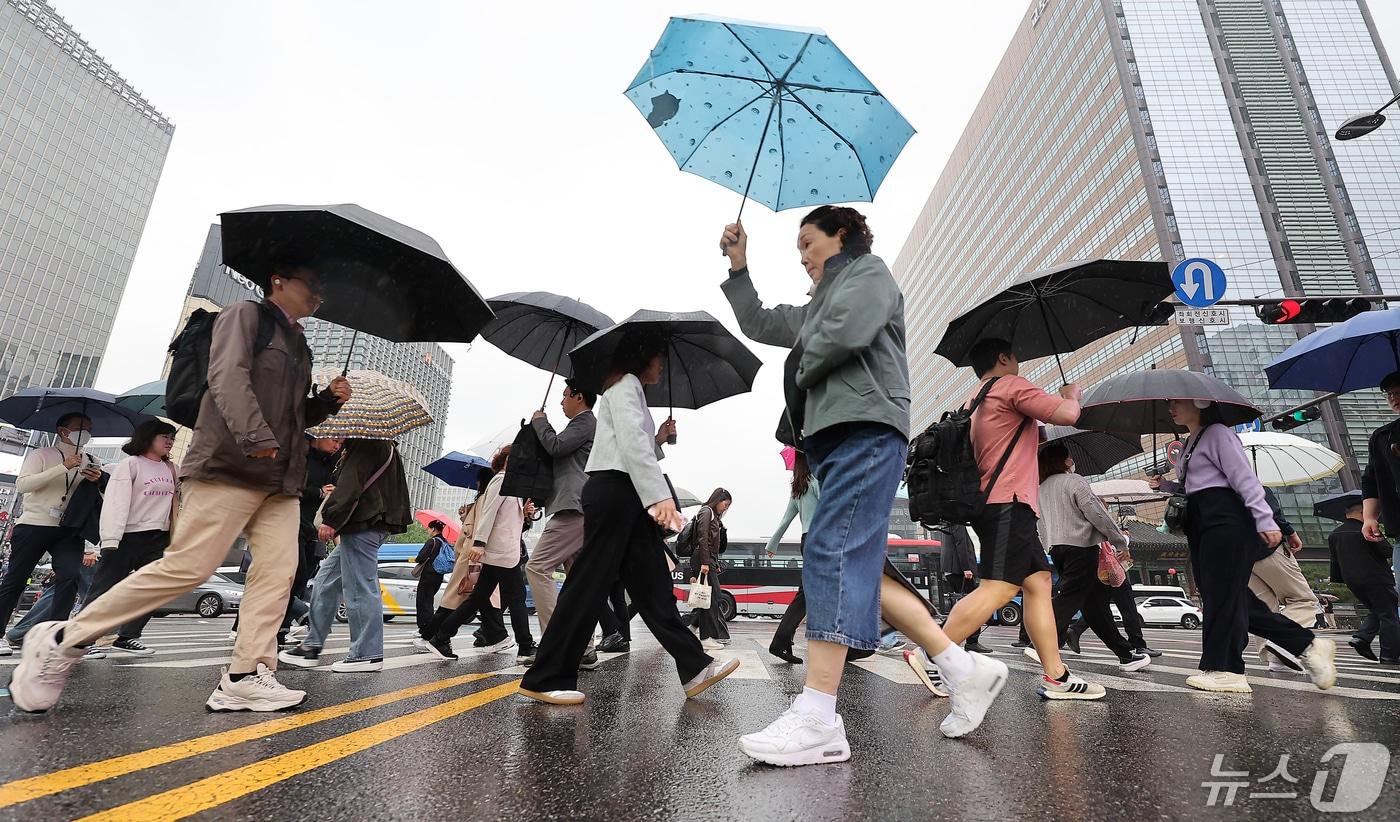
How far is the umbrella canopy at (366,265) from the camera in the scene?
3.25 metres

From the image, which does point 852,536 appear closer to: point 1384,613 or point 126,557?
point 126,557

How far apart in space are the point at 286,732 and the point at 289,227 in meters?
2.17

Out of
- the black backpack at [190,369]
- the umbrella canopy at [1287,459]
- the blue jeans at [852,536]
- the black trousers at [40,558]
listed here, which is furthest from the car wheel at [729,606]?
the blue jeans at [852,536]

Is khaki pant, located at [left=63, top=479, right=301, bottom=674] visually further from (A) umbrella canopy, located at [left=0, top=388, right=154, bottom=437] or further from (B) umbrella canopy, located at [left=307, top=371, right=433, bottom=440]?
(A) umbrella canopy, located at [left=0, top=388, right=154, bottom=437]

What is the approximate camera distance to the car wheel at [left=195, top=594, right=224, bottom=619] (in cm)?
1691

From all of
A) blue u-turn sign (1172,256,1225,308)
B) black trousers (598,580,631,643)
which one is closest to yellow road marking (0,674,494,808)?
black trousers (598,580,631,643)

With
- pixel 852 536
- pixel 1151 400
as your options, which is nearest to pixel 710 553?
pixel 1151 400

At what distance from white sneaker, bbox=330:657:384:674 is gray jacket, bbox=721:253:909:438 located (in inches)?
135

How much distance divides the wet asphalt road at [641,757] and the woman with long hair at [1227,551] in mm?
273

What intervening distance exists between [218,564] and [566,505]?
7.25ft

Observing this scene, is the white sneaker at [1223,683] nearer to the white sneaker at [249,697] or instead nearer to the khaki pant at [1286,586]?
the khaki pant at [1286,586]

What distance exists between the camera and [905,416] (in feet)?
8.10

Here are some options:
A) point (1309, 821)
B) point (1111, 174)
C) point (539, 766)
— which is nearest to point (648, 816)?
point (539, 766)

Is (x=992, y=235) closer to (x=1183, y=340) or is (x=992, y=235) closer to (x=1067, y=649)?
(x=1183, y=340)
